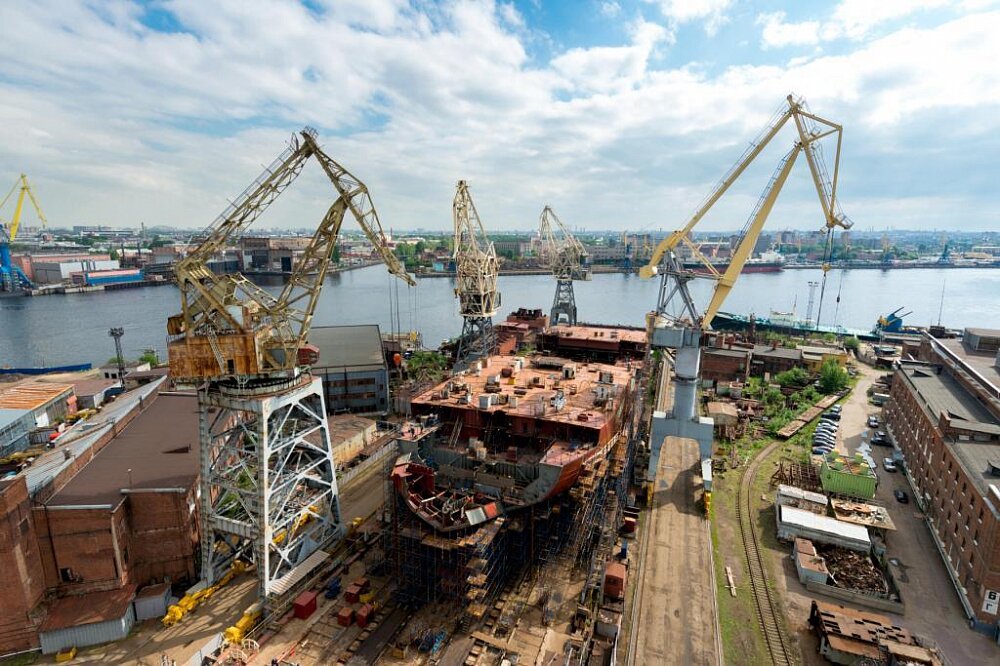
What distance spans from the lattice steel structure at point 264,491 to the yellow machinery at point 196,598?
333 millimetres

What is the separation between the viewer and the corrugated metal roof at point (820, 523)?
23.7 metres

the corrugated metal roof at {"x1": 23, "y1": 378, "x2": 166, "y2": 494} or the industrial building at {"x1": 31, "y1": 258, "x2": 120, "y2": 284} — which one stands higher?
the industrial building at {"x1": 31, "y1": 258, "x2": 120, "y2": 284}

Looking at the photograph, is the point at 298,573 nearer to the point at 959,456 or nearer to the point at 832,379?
the point at 959,456

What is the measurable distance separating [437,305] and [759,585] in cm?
9232

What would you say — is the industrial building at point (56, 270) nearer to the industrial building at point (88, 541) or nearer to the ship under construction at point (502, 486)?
the industrial building at point (88, 541)

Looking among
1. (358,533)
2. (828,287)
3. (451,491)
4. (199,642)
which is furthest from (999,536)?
(828,287)

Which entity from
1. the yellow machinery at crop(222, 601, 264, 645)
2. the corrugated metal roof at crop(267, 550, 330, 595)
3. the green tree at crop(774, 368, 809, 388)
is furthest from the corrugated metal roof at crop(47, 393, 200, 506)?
the green tree at crop(774, 368, 809, 388)

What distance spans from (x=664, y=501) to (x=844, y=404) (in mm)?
27342

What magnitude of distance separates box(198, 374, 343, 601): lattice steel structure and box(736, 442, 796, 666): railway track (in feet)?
61.7

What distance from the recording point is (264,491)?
19.1 m

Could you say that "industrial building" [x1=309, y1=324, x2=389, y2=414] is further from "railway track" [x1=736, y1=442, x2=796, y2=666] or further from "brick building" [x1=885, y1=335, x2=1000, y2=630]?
"brick building" [x1=885, y1=335, x2=1000, y2=630]

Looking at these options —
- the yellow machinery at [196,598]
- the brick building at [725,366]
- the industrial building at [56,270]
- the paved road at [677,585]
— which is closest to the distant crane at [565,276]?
the brick building at [725,366]

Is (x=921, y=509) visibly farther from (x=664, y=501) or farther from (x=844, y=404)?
(x=844, y=404)

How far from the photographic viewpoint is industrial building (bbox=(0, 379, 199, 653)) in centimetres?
1717
